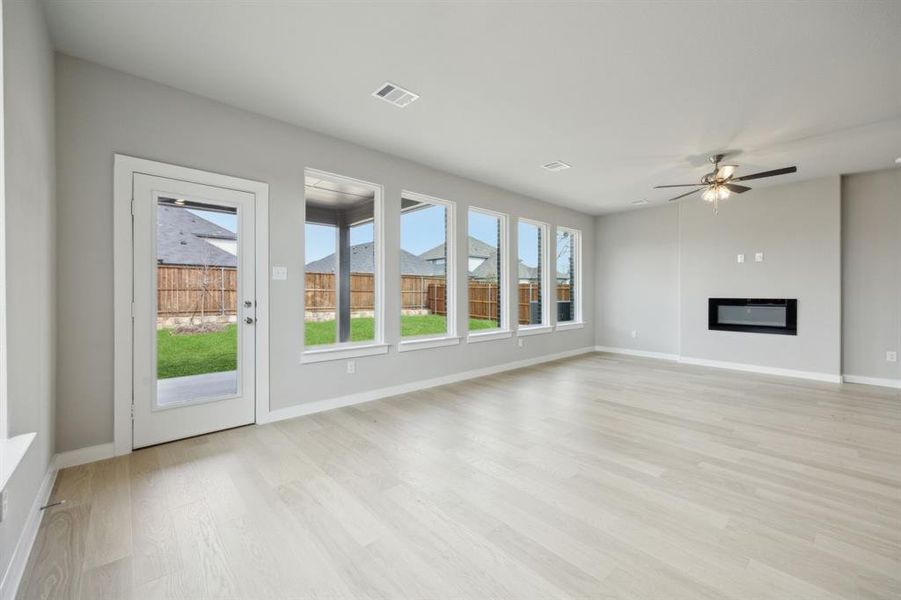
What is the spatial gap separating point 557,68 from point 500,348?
12.8ft

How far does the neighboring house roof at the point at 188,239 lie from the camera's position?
3002 millimetres

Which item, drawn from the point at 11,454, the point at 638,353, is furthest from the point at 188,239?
the point at 638,353

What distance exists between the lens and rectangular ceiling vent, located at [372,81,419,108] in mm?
3000

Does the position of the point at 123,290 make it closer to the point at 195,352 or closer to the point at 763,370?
the point at 195,352

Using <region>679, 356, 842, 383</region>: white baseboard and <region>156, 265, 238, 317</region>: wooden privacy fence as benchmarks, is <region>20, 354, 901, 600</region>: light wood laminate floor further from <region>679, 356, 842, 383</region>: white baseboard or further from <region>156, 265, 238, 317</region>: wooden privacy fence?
<region>679, 356, 842, 383</region>: white baseboard

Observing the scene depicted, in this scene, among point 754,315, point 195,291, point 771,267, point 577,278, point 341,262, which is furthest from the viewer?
point 577,278

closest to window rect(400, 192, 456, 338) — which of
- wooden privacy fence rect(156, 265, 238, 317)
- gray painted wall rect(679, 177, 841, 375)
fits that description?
wooden privacy fence rect(156, 265, 238, 317)

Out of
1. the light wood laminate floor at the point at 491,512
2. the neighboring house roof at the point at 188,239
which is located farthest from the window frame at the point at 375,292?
the neighboring house roof at the point at 188,239

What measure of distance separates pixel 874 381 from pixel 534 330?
176 inches

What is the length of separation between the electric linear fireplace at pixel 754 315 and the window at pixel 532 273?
2.72m

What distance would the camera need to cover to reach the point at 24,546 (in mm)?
1689

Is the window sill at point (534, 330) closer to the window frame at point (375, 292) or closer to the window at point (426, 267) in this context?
the window at point (426, 267)

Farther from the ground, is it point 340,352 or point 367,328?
point 367,328

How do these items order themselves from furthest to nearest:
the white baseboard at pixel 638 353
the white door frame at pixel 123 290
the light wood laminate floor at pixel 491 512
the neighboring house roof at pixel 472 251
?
the white baseboard at pixel 638 353, the neighboring house roof at pixel 472 251, the white door frame at pixel 123 290, the light wood laminate floor at pixel 491 512
